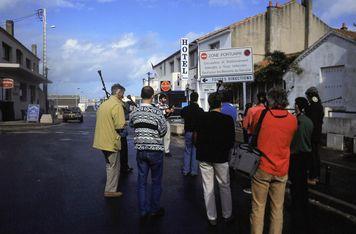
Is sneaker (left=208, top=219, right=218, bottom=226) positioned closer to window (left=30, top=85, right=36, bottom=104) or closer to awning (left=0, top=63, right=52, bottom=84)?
awning (left=0, top=63, right=52, bottom=84)

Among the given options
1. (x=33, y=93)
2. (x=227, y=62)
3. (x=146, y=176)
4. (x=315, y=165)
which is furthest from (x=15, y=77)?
(x=146, y=176)

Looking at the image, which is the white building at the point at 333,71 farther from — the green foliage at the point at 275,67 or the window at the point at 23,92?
the window at the point at 23,92

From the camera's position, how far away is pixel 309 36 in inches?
1243

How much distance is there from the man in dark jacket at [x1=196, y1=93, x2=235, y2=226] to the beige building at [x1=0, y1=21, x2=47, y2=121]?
27.3 metres

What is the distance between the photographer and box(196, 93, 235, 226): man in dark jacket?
18.5 ft

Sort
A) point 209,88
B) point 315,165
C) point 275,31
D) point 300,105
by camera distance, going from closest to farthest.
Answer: point 300,105, point 315,165, point 209,88, point 275,31

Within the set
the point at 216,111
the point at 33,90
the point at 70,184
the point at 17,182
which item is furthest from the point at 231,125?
the point at 33,90

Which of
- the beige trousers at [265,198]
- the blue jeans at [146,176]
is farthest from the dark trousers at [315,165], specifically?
the beige trousers at [265,198]

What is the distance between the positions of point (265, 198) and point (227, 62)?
13108 mm

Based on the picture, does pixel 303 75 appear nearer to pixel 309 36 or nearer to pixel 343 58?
pixel 343 58

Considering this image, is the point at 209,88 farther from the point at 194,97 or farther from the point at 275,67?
the point at 194,97

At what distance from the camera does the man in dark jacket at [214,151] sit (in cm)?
564

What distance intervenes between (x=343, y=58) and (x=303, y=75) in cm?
277

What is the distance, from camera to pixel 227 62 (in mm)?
17328
